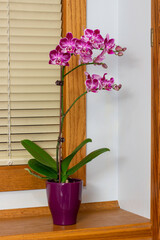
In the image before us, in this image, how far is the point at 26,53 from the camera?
185 centimetres

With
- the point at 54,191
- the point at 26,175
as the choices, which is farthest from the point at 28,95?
the point at 54,191

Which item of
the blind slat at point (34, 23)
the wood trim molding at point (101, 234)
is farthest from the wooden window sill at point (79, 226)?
the blind slat at point (34, 23)

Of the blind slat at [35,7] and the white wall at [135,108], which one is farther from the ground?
the blind slat at [35,7]

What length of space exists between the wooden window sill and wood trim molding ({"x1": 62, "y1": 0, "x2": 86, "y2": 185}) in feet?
0.73

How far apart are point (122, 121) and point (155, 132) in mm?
317

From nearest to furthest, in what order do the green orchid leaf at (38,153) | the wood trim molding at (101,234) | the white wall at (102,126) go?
the wood trim molding at (101,234)
the green orchid leaf at (38,153)
the white wall at (102,126)

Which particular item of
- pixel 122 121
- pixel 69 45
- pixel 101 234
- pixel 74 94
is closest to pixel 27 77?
pixel 74 94

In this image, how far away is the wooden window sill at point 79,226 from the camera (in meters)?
1.57

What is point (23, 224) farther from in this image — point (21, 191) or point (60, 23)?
point (60, 23)

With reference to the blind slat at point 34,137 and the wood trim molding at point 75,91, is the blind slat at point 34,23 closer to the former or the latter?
the wood trim molding at point 75,91

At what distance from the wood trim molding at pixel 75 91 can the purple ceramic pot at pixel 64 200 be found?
257 millimetres

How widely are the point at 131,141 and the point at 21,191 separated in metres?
0.54

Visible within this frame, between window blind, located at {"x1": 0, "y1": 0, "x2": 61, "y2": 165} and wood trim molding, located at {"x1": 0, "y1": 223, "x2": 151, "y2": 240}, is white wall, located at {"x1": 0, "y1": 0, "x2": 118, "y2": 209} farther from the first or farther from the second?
wood trim molding, located at {"x1": 0, "y1": 223, "x2": 151, "y2": 240}

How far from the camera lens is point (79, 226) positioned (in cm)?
164
